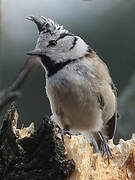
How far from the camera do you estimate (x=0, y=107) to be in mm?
2461

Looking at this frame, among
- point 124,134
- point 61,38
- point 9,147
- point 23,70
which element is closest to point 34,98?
point 124,134

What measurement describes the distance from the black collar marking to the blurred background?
30.8 inches

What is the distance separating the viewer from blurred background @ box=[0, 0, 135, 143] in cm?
414

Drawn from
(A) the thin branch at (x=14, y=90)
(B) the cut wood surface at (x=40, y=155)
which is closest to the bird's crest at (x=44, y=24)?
(A) the thin branch at (x=14, y=90)

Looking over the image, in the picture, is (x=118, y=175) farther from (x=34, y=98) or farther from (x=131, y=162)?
(x=34, y=98)

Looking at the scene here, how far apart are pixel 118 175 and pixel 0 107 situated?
0.60 m

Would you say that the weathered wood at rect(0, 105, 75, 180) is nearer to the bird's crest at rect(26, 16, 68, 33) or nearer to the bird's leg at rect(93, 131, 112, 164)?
the bird's leg at rect(93, 131, 112, 164)

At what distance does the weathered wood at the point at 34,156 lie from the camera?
2.29 m

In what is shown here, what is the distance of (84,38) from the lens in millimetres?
4402

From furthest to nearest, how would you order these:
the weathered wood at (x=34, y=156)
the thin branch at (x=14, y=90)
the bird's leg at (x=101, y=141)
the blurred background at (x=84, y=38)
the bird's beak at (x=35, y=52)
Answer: the blurred background at (x=84, y=38), the bird's beak at (x=35, y=52), the bird's leg at (x=101, y=141), the thin branch at (x=14, y=90), the weathered wood at (x=34, y=156)

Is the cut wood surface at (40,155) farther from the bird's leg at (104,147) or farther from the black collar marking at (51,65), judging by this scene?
the black collar marking at (51,65)

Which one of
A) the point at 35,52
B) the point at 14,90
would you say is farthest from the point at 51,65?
the point at 14,90

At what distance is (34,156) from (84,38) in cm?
219

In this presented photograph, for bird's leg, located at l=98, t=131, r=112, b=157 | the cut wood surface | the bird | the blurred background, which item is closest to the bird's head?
the bird
